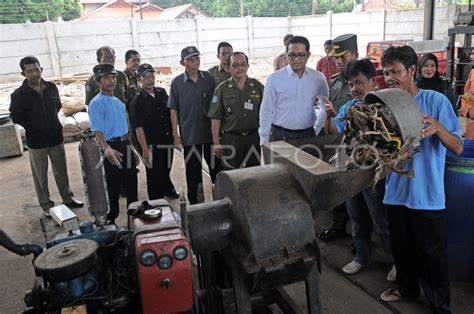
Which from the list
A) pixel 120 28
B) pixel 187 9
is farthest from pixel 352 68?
pixel 187 9

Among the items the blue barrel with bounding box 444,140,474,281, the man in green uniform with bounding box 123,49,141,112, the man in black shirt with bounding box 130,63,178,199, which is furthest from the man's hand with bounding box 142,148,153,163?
the blue barrel with bounding box 444,140,474,281

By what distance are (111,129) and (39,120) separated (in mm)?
1039

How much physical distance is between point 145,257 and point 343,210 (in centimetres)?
217

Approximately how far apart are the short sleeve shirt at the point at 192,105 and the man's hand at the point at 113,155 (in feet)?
2.34

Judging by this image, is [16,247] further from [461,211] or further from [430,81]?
[430,81]

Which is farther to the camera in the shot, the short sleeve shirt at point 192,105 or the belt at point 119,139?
the short sleeve shirt at point 192,105

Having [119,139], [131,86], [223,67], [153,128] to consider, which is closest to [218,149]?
[153,128]

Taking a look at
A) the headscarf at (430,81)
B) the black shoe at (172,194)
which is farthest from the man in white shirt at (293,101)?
the black shoe at (172,194)

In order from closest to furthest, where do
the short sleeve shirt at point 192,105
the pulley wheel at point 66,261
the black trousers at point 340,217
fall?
the pulley wheel at point 66,261 < the black trousers at point 340,217 < the short sleeve shirt at point 192,105

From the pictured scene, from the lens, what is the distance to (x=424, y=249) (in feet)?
7.26

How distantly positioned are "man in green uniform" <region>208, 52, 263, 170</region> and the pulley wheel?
211 centimetres

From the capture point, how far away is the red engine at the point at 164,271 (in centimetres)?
158

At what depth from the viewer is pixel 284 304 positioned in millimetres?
2053

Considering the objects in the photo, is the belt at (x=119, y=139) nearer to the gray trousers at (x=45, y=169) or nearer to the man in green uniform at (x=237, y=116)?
the man in green uniform at (x=237, y=116)
